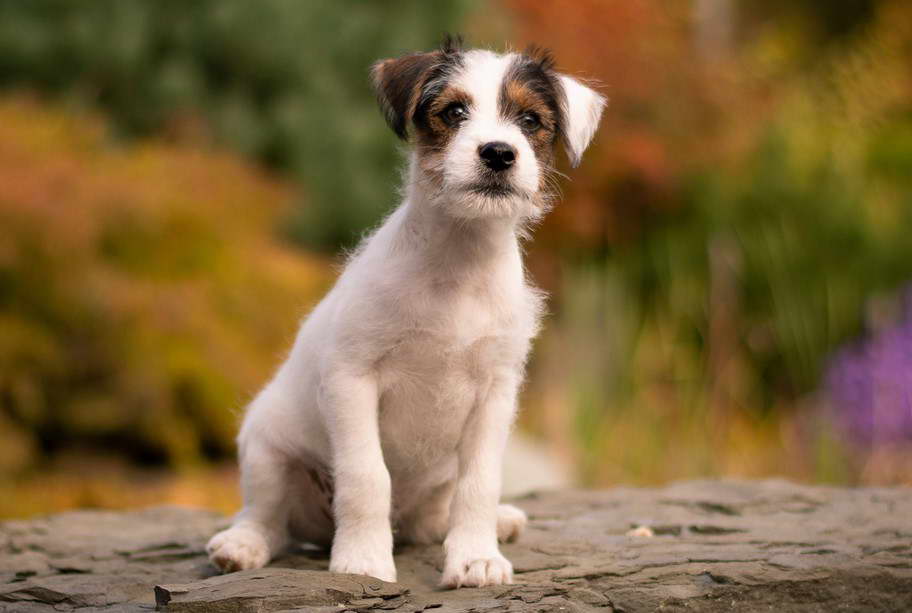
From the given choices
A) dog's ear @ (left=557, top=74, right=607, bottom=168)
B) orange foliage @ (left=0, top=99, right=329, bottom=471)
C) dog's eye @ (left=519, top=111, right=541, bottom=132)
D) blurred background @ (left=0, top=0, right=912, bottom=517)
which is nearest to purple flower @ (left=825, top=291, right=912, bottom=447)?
blurred background @ (left=0, top=0, right=912, bottom=517)

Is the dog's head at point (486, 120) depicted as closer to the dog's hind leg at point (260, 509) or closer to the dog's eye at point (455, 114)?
the dog's eye at point (455, 114)

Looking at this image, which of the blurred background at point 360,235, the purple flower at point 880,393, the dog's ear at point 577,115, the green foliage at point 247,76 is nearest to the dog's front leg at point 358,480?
the dog's ear at point 577,115

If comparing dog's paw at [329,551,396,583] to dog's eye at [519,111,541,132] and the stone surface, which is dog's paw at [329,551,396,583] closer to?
the stone surface

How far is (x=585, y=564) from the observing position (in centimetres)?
429

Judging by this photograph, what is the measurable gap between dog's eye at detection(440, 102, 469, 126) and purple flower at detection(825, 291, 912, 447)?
18.5 ft

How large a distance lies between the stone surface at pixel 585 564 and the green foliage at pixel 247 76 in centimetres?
755

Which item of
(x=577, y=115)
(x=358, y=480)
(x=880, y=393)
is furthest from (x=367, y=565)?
(x=880, y=393)

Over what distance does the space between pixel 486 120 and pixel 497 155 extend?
22 centimetres

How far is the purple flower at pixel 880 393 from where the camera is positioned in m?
8.52

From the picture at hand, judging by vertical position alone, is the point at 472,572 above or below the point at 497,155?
below

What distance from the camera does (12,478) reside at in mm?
8516

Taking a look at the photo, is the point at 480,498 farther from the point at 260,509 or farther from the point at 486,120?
the point at 486,120

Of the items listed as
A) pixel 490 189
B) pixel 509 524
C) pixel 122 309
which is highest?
pixel 122 309

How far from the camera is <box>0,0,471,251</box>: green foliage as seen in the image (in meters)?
12.7
